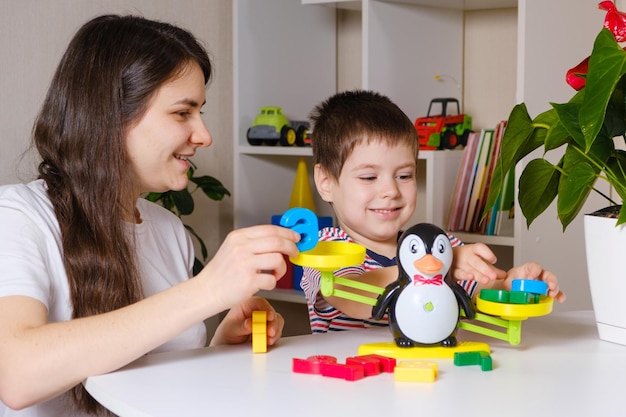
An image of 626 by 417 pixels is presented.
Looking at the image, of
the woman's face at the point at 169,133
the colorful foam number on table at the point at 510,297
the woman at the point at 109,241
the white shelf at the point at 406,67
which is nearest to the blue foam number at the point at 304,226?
the woman at the point at 109,241

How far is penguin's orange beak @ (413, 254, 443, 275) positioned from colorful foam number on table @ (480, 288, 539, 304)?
96mm

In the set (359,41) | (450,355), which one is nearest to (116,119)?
(450,355)

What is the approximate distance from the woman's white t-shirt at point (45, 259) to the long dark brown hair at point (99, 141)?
0.07ft

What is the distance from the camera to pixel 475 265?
1.19 metres

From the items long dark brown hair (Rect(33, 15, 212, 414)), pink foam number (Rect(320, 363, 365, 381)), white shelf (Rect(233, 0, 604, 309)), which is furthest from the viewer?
white shelf (Rect(233, 0, 604, 309))

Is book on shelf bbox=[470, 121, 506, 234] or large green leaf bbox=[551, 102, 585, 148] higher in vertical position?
large green leaf bbox=[551, 102, 585, 148]

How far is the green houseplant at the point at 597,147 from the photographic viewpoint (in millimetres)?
1056

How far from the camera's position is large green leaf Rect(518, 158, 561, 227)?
127 cm

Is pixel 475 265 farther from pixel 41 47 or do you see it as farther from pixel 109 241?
pixel 41 47

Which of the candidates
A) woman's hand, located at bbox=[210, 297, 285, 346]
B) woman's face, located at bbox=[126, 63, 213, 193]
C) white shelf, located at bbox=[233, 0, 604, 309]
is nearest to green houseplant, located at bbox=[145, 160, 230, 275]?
white shelf, located at bbox=[233, 0, 604, 309]

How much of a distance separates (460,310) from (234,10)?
1655mm

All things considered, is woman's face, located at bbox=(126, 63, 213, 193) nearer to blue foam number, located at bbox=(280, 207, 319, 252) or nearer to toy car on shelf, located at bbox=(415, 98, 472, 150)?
blue foam number, located at bbox=(280, 207, 319, 252)

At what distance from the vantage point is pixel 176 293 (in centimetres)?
101

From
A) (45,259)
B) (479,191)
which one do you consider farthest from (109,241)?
(479,191)
